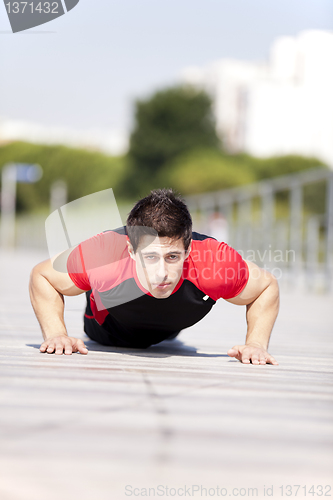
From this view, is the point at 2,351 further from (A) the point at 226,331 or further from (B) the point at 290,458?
(A) the point at 226,331

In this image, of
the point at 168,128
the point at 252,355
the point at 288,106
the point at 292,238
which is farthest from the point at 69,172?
the point at 252,355

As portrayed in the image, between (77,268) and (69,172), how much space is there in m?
44.2

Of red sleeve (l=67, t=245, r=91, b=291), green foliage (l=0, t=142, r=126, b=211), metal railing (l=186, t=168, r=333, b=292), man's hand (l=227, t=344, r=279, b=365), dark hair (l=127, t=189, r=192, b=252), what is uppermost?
dark hair (l=127, t=189, r=192, b=252)

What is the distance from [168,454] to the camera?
117 centimetres

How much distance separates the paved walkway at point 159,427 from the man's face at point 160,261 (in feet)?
0.91

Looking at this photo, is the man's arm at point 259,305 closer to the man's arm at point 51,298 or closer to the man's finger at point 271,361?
the man's finger at point 271,361

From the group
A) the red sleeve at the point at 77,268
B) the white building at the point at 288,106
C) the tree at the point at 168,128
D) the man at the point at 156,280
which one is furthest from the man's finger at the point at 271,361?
the white building at the point at 288,106

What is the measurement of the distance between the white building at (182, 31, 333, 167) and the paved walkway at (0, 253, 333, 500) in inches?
1800

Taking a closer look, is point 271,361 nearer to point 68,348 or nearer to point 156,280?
point 156,280

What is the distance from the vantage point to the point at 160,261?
214 centimetres

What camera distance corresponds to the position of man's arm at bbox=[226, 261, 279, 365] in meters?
2.41

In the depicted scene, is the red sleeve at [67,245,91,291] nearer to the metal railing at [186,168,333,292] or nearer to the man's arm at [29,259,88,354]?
the man's arm at [29,259,88,354]

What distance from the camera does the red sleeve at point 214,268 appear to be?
7.50 ft

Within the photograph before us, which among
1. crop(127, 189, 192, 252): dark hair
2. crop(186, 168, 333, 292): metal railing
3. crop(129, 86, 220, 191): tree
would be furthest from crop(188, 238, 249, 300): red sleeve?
crop(129, 86, 220, 191): tree
